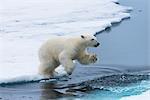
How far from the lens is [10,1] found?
48.9 ft

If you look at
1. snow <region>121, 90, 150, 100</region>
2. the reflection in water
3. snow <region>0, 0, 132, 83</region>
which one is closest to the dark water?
the reflection in water

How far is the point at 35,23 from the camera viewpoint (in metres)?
10.3

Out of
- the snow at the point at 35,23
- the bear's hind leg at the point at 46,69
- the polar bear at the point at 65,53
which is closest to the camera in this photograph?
the polar bear at the point at 65,53

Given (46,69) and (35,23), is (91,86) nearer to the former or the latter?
(46,69)

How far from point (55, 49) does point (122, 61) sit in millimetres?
1170

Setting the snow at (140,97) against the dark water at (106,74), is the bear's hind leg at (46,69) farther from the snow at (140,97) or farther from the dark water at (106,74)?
the snow at (140,97)

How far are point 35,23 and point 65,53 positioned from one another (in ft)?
15.5

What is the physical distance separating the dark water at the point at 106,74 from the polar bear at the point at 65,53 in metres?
0.22

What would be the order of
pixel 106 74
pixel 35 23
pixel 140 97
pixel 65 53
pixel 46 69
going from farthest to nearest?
pixel 35 23
pixel 106 74
pixel 46 69
pixel 65 53
pixel 140 97

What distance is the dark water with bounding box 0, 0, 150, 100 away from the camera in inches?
→ 203

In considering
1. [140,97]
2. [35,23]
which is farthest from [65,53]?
[35,23]

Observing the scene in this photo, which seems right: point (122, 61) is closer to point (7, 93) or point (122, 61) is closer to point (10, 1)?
point (7, 93)

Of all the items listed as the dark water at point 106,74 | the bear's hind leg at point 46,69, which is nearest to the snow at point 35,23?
the bear's hind leg at point 46,69

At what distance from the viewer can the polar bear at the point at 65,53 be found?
18.6 ft
